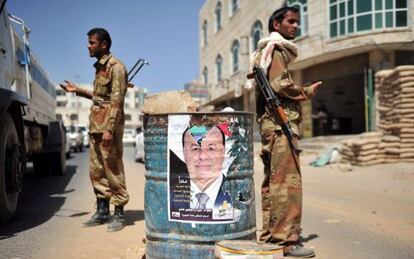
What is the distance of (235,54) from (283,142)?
26.5 meters

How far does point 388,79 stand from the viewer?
38.7 ft

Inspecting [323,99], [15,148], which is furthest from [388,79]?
[323,99]

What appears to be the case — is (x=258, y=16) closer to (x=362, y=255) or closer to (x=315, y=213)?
(x=315, y=213)

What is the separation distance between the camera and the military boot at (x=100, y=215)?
4.70 metres

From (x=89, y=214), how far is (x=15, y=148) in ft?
4.11

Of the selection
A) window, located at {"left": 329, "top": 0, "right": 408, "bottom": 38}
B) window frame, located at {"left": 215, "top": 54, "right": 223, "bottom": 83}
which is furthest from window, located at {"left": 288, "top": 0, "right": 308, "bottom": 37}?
window frame, located at {"left": 215, "top": 54, "right": 223, "bottom": 83}

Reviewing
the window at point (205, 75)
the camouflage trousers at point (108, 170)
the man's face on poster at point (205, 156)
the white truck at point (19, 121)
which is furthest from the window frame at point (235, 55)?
the man's face on poster at point (205, 156)

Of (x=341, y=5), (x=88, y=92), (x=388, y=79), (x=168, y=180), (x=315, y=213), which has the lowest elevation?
(x=315, y=213)

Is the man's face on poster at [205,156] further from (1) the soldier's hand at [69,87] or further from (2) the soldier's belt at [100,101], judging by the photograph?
(1) the soldier's hand at [69,87]

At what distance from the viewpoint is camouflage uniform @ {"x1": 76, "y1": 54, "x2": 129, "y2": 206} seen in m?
4.44

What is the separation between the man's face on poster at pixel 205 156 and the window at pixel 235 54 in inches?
1023

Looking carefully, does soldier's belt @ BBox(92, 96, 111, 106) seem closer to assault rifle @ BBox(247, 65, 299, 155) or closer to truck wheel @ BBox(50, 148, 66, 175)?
assault rifle @ BBox(247, 65, 299, 155)

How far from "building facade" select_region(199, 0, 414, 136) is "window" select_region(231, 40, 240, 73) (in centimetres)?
7

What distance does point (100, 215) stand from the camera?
4.74m
